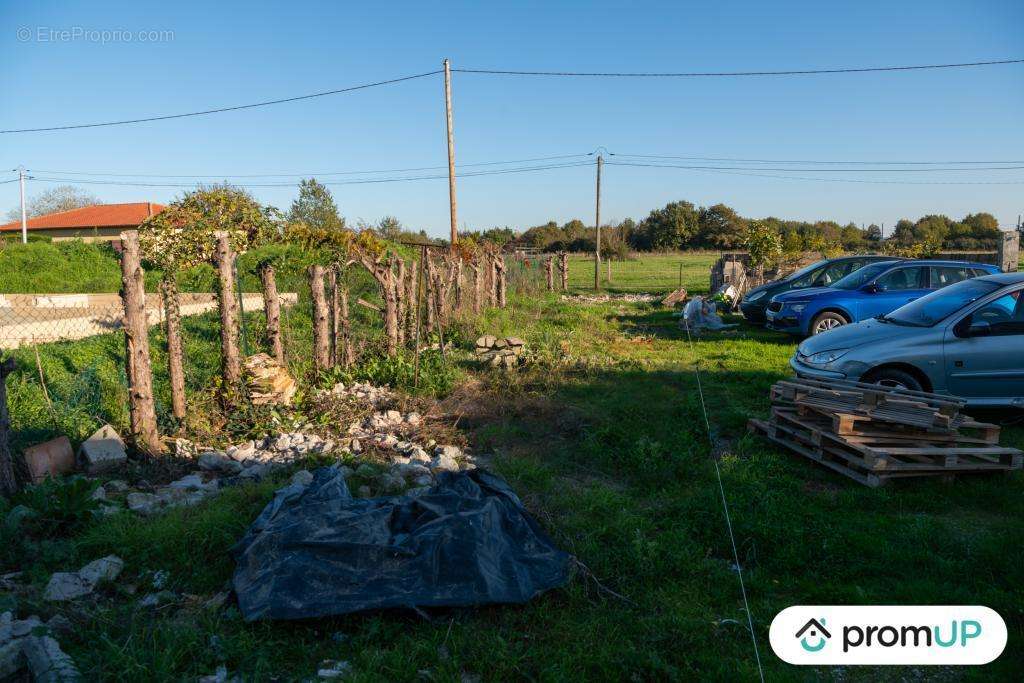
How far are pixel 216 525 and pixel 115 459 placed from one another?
204 centimetres

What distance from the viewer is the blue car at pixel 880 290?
37.7ft

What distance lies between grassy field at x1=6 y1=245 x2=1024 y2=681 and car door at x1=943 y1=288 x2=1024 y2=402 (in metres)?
0.58

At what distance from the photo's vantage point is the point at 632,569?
13.3 ft

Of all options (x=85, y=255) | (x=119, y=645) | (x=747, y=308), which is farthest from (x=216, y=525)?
(x=85, y=255)

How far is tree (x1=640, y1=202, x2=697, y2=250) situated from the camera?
196 ft

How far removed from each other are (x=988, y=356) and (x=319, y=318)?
7785mm

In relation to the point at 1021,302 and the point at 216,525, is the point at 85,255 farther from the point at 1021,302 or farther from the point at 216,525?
the point at 1021,302

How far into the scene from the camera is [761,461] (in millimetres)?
5887

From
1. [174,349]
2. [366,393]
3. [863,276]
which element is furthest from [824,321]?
[174,349]

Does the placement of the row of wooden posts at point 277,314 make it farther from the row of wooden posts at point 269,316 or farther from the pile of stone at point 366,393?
the pile of stone at point 366,393

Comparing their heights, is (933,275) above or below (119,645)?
above

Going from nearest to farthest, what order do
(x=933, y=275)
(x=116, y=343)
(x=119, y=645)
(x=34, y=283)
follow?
(x=119, y=645)
(x=116, y=343)
(x=933, y=275)
(x=34, y=283)

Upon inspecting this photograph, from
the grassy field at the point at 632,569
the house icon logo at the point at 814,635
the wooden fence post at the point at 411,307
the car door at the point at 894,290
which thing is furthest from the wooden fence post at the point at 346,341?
the car door at the point at 894,290

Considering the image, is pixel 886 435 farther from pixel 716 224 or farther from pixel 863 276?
pixel 716 224
